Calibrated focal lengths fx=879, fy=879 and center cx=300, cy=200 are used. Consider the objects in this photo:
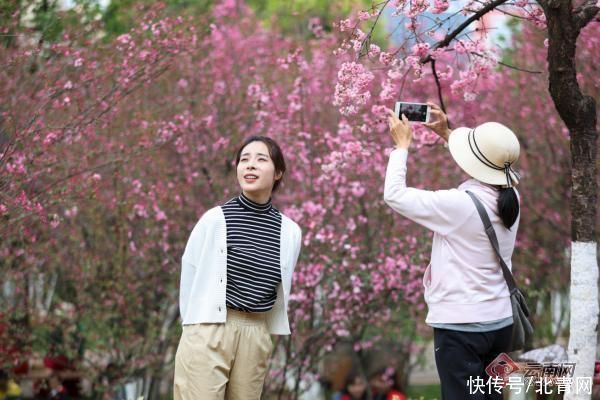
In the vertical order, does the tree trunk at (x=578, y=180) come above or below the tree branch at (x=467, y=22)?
below

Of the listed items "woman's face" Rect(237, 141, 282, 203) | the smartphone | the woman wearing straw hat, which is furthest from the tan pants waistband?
the smartphone

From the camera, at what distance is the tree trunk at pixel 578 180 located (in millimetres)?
3967

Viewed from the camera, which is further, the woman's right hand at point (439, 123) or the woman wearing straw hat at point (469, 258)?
the woman's right hand at point (439, 123)

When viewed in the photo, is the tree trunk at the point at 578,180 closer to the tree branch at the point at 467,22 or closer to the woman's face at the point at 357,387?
the tree branch at the point at 467,22

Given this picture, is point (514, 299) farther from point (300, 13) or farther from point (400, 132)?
point (300, 13)

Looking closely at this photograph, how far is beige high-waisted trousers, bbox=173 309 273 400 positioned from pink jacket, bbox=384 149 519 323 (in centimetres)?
76

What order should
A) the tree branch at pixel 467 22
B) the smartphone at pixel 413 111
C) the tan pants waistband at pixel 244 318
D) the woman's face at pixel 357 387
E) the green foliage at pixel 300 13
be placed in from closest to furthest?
1. the tan pants waistband at pixel 244 318
2. the smartphone at pixel 413 111
3. the tree branch at pixel 467 22
4. the woman's face at pixel 357 387
5. the green foliage at pixel 300 13

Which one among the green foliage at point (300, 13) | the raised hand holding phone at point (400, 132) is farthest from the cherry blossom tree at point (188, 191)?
the raised hand holding phone at point (400, 132)

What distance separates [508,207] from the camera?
3504mm

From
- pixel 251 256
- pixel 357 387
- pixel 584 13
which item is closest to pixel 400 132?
pixel 251 256

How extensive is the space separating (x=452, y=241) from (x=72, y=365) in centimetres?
581

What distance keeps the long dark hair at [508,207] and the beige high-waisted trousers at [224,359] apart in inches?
44.3

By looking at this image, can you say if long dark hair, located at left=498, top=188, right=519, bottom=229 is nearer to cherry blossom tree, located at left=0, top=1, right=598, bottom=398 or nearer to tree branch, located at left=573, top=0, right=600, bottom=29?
tree branch, located at left=573, top=0, right=600, bottom=29

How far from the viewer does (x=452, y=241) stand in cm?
350
